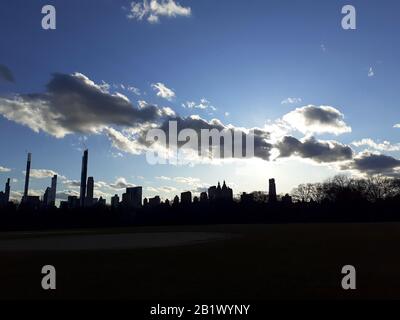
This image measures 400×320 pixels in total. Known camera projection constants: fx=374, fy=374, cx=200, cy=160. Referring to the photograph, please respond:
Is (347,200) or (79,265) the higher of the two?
(347,200)

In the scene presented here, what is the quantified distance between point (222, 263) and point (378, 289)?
Answer: 8.13 m

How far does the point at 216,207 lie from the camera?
13675 centimetres

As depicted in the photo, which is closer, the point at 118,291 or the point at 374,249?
the point at 118,291

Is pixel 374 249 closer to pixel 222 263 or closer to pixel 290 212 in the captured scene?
pixel 222 263

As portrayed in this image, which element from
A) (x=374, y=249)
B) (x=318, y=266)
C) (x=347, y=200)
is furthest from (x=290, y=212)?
(x=318, y=266)

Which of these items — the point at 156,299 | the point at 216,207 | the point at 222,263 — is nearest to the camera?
the point at 156,299

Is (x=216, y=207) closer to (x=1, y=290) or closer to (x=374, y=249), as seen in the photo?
(x=374, y=249)

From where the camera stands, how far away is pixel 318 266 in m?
17.9
